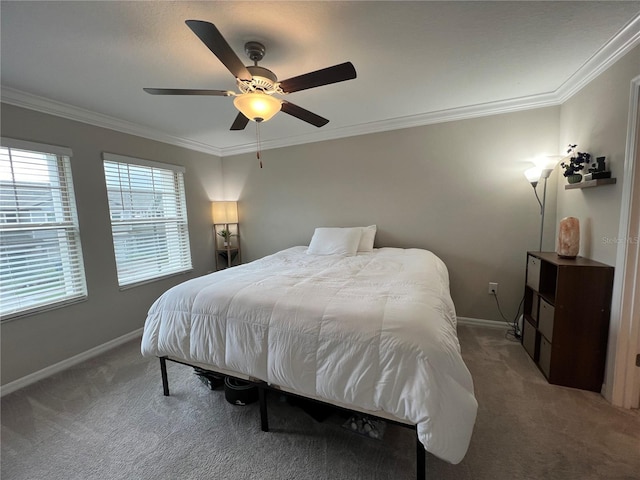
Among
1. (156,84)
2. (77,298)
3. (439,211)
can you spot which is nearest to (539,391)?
(439,211)

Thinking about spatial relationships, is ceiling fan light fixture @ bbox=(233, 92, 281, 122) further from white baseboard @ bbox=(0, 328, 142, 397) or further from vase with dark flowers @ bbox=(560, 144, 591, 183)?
white baseboard @ bbox=(0, 328, 142, 397)

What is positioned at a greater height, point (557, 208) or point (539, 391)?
point (557, 208)

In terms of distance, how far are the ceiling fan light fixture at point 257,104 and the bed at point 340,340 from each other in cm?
113

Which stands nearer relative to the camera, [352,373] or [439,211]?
[352,373]

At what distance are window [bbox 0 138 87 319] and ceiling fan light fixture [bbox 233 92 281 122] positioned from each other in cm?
206

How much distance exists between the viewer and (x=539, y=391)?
1926mm

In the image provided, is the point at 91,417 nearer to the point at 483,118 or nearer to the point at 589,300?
the point at 589,300

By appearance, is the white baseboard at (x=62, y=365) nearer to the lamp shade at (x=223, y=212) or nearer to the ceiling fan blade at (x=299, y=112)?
the lamp shade at (x=223, y=212)

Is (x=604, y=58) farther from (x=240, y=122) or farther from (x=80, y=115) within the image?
(x=80, y=115)

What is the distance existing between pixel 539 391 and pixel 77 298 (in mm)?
4059

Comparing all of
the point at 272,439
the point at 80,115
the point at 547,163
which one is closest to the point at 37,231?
the point at 80,115

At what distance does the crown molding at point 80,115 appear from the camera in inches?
84.5

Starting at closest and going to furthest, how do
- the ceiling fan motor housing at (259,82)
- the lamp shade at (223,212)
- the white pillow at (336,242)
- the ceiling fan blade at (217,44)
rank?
the ceiling fan blade at (217,44) → the ceiling fan motor housing at (259,82) → the white pillow at (336,242) → the lamp shade at (223,212)

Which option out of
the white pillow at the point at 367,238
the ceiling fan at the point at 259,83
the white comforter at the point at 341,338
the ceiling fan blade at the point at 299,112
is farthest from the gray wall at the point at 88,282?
the white pillow at the point at 367,238
